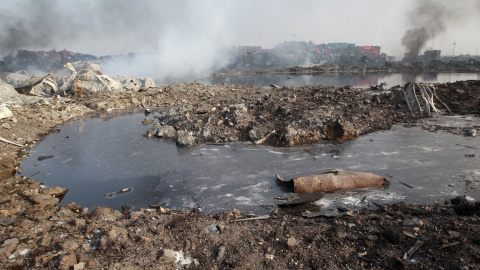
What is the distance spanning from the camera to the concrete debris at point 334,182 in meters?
4.95

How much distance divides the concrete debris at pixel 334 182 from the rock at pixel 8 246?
4.02 meters

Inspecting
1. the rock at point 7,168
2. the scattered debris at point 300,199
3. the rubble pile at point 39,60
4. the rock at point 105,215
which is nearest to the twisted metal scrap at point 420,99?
the scattered debris at point 300,199

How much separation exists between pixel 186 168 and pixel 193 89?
11993mm

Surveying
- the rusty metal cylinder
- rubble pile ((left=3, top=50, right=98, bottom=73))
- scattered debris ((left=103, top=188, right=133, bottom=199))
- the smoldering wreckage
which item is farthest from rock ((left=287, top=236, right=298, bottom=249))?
rubble pile ((left=3, top=50, right=98, bottom=73))

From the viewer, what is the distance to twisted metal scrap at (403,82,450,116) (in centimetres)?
1028

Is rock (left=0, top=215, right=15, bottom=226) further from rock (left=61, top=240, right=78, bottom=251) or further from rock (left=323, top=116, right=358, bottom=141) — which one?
rock (left=323, top=116, right=358, bottom=141)

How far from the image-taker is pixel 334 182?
5023 mm

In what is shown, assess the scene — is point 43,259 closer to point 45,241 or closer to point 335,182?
point 45,241

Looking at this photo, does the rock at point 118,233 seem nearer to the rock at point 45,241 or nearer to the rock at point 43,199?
the rock at point 45,241

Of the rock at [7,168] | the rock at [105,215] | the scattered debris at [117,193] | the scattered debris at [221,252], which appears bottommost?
the scattered debris at [117,193]

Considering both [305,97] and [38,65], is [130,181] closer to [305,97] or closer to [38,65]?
[305,97]

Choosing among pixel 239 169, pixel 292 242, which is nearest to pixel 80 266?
pixel 292 242

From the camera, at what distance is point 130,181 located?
580 cm

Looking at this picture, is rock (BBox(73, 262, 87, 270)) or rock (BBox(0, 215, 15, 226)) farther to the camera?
rock (BBox(0, 215, 15, 226))
